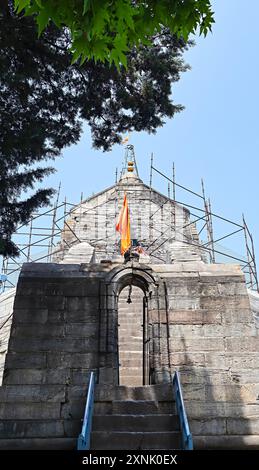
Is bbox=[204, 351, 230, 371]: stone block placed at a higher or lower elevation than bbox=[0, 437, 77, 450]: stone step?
higher

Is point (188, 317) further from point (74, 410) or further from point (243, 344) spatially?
point (74, 410)

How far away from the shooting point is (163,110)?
34.8 ft

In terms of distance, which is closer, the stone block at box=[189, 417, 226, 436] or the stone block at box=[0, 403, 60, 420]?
the stone block at box=[189, 417, 226, 436]

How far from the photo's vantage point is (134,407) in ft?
23.8

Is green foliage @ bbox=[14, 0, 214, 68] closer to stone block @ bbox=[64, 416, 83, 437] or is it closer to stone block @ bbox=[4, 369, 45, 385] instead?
stone block @ bbox=[64, 416, 83, 437]

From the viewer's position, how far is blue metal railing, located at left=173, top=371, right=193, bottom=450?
5945mm

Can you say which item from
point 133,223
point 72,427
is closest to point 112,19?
point 72,427

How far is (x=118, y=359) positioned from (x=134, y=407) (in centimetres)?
125

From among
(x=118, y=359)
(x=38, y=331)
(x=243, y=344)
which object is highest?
(x=38, y=331)

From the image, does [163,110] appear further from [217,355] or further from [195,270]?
[217,355]

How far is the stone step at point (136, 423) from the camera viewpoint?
6.82 meters

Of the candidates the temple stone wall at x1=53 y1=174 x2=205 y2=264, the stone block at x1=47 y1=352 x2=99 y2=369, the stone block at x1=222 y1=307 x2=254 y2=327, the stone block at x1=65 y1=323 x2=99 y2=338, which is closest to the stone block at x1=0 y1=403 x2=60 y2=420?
the stone block at x1=47 y1=352 x2=99 y2=369

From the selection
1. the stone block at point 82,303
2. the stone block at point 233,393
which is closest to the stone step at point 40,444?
the stone block at point 233,393

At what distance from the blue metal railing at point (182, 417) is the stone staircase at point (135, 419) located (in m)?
0.17
